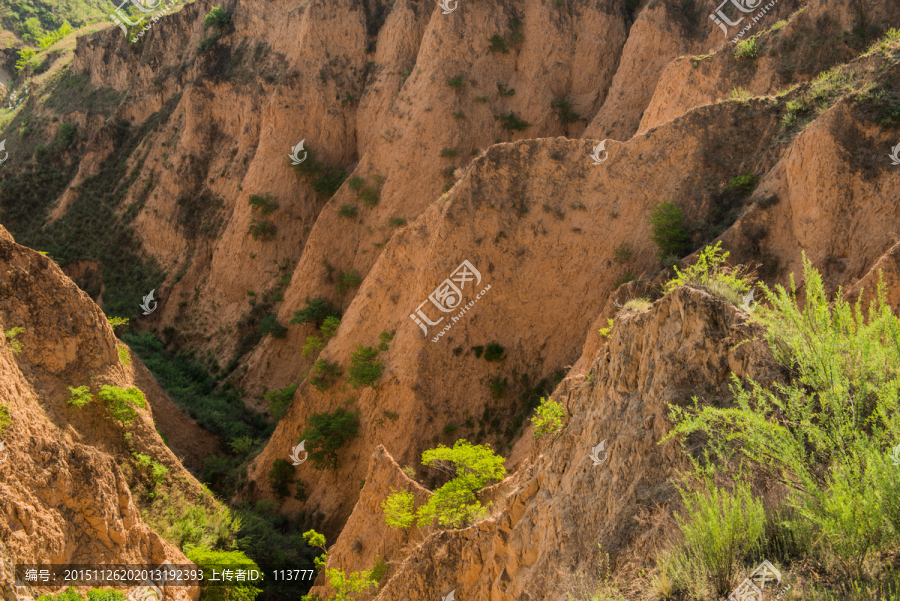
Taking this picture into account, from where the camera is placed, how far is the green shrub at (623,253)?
17.4 meters

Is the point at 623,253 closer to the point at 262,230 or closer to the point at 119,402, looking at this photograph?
the point at 119,402

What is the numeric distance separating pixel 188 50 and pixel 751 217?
37271 millimetres

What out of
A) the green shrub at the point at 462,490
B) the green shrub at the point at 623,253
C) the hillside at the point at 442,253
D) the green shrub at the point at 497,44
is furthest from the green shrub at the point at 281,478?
Result: the green shrub at the point at 497,44

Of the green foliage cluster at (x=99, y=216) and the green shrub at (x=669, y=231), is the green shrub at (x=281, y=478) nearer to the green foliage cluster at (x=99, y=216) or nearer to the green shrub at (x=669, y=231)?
the green shrub at (x=669, y=231)

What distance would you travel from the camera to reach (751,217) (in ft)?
48.5

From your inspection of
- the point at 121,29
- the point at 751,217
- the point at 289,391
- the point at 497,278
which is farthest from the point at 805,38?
the point at 121,29

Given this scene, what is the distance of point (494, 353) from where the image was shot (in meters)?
18.7

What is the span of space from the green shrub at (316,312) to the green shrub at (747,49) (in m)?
18.5

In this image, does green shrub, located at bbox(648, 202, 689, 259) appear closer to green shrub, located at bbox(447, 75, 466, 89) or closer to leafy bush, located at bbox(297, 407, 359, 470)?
leafy bush, located at bbox(297, 407, 359, 470)

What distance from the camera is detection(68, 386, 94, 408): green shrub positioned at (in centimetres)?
1332

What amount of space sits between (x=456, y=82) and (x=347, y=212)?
827 cm

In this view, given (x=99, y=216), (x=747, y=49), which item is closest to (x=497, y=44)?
(x=747, y=49)

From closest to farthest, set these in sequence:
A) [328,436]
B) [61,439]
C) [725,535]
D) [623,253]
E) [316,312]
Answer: [725,535] < [61,439] < [623,253] < [328,436] < [316,312]

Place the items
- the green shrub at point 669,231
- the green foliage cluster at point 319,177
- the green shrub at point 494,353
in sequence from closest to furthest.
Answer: the green shrub at point 669,231 → the green shrub at point 494,353 → the green foliage cluster at point 319,177
